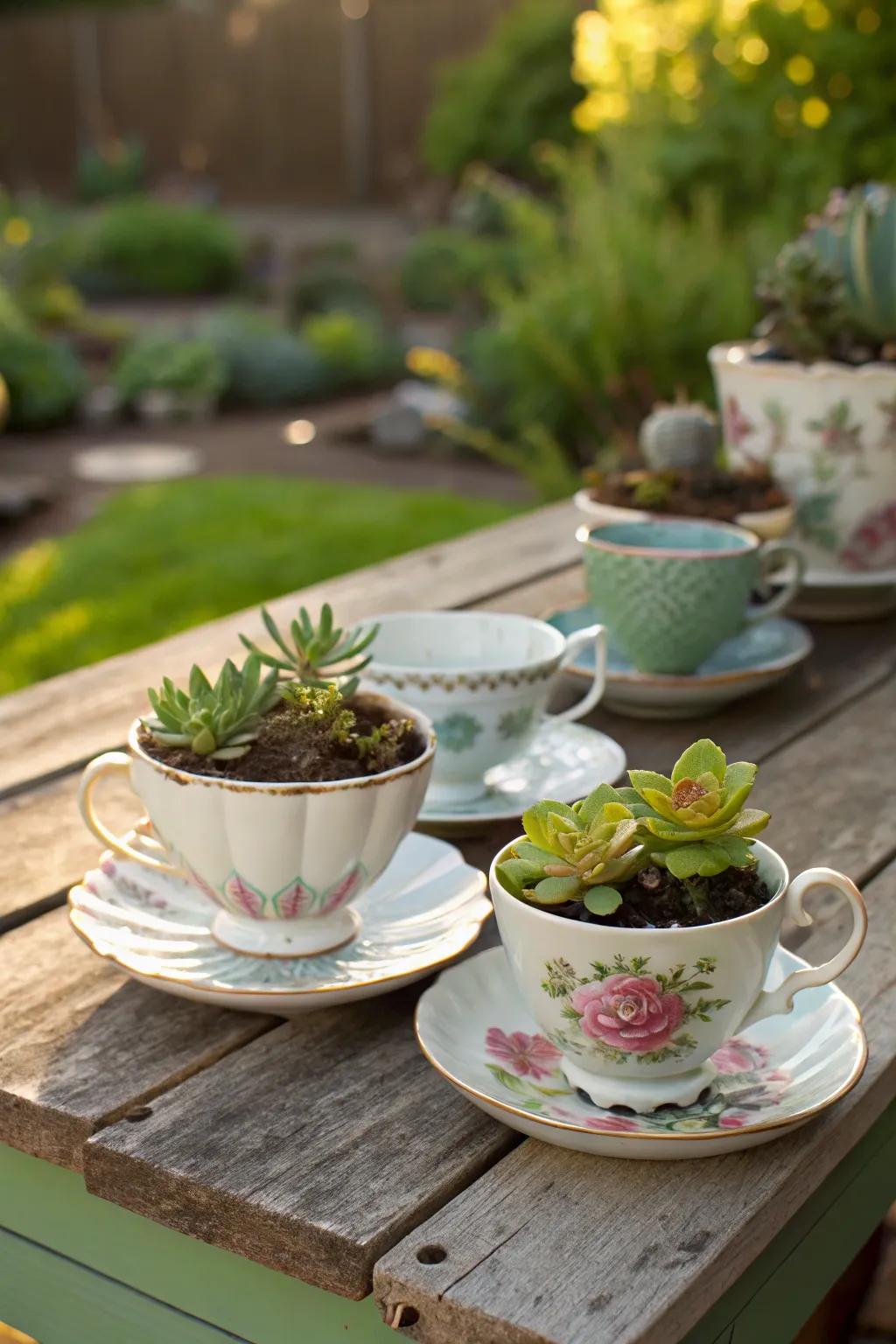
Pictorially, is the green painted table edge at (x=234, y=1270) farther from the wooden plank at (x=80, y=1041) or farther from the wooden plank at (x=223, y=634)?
the wooden plank at (x=223, y=634)

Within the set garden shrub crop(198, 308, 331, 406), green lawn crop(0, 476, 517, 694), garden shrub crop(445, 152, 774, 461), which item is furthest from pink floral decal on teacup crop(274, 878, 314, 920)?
garden shrub crop(198, 308, 331, 406)

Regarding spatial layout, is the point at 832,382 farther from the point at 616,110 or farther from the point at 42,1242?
the point at 616,110

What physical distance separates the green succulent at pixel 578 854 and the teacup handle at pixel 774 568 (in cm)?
67

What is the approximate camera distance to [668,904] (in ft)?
2.43

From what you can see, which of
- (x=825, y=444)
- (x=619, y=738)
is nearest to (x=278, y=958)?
(x=619, y=738)

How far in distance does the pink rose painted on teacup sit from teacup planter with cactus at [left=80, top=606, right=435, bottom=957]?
0.59 feet

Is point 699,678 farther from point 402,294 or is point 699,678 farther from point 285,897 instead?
point 402,294

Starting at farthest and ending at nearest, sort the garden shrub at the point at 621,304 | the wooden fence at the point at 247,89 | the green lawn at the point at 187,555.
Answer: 1. the wooden fence at the point at 247,89
2. the garden shrub at the point at 621,304
3. the green lawn at the point at 187,555

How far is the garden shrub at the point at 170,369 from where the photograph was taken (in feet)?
20.3

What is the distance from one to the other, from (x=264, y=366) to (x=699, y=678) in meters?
5.46

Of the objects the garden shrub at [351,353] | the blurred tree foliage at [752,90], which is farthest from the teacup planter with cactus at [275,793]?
the garden shrub at [351,353]

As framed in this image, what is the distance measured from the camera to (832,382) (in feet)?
4.95

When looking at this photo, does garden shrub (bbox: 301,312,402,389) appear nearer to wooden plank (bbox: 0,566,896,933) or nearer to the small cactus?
wooden plank (bbox: 0,566,896,933)

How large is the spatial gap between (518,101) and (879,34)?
5816 mm
